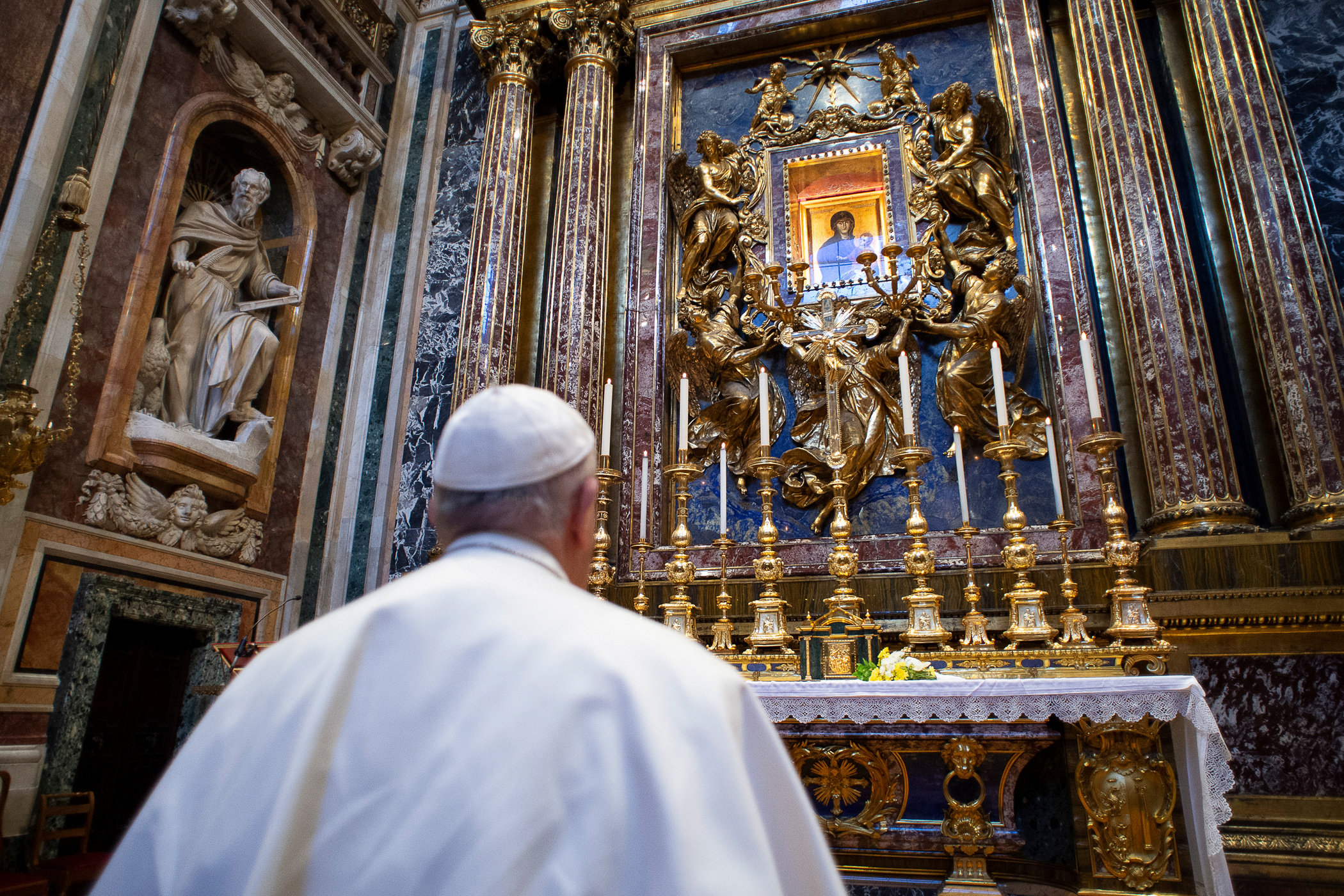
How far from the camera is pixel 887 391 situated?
20.5 ft

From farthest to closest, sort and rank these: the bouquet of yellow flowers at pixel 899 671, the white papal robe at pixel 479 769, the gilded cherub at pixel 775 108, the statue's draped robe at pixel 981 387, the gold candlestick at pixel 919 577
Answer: the gilded cherub at pixel 775 108
the statue's draped robe at pixel 981 387
the gold candlestick at pixel 919 577
the bouquet of yellow flowers at pixel 899 671
the white papal robe at pixel 479 769

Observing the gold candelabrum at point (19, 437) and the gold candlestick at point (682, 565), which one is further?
the gold candlestick at point (682, 565)

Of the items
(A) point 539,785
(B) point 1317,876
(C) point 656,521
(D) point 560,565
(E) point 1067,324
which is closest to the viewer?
(A) point 539,785

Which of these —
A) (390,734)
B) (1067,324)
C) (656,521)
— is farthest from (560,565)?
(1067,324)

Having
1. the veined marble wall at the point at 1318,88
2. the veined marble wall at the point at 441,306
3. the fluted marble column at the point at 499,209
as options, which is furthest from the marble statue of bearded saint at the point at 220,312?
the veined marble wall at the point at 1318,88

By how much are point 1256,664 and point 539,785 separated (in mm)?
4587

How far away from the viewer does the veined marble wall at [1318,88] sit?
559cm

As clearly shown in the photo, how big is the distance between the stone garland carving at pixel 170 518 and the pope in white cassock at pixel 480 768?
4841mm

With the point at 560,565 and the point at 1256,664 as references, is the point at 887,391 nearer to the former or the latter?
the point at 1256,664

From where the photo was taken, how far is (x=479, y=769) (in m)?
0.99

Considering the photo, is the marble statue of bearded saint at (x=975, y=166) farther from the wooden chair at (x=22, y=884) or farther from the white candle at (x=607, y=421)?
the wooden chair at (x=22, y=884)

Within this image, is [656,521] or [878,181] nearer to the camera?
[656,521]

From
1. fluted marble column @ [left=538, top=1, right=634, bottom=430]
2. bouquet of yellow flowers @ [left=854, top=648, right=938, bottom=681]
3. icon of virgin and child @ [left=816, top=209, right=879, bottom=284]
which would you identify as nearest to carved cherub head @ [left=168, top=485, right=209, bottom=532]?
fluted marble column @ [left=538, top=1, right=634, bottom=430]

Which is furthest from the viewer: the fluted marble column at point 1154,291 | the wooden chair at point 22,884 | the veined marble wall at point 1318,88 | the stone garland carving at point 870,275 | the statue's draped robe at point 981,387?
the stone garland carving at point 870,275
